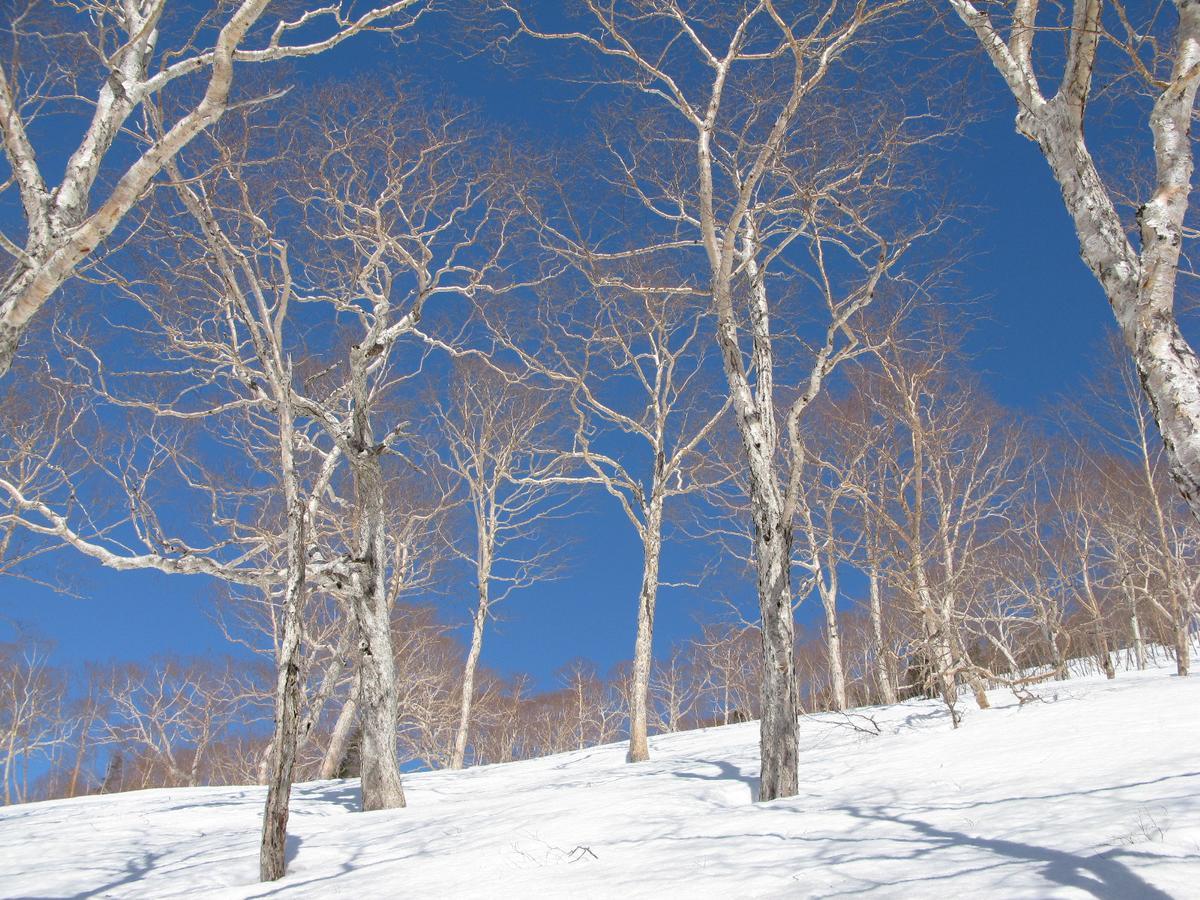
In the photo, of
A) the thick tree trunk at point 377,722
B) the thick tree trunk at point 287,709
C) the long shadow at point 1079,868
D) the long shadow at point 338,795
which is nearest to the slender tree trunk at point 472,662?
the long shadow at point 338,795

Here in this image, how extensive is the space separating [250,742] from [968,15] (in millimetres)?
Result: 33864

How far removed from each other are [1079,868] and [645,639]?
8.98 meters

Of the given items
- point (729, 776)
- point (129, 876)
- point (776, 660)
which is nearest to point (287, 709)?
point (129, 876)

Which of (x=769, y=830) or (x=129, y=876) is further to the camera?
(x=129, y=876)

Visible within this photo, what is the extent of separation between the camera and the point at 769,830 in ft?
14.2

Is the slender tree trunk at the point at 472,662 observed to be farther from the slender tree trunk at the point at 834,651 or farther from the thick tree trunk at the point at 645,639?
the slender tree trunk at the point at 834,651

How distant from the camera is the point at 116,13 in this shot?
5.61 metres

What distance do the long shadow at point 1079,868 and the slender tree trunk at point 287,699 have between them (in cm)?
457

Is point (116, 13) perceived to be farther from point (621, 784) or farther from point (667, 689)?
point (667, 689)

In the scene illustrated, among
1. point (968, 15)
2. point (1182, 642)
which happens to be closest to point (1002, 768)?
point (968, 15)

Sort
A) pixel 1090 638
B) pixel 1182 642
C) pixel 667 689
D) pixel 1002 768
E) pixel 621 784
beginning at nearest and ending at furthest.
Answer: pixel 1002 768 → pixel 621 784 → pixel 1182 642 → pixel 1090 638 → pixel 667 689

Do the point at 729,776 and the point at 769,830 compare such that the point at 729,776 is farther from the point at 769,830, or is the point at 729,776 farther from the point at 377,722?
the point at 377,722

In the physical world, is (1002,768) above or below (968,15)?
below

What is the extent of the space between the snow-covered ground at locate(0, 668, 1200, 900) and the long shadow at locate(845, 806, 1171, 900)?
→ 11mm
